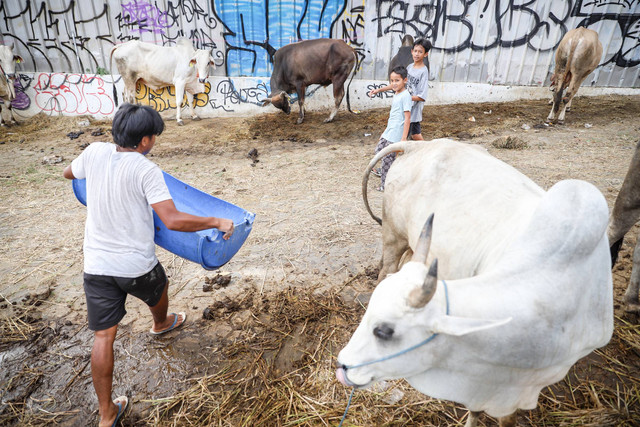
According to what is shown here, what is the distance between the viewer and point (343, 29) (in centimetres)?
945

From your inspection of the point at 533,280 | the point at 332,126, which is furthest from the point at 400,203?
the point at 332,126

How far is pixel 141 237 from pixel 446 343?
1.70 metres

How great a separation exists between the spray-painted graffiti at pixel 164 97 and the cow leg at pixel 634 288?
30.0ft

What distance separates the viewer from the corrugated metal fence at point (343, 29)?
353 inches

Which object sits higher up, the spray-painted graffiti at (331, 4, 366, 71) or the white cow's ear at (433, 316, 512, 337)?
the spray-painted graffiti at (331, 4, 366, 71)

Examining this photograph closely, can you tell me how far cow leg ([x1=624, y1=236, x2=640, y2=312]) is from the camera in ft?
9.23

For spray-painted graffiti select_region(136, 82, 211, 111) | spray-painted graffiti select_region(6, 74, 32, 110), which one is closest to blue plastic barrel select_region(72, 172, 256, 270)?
spray-painted graffiti select_region(136, 82, 211, 111)

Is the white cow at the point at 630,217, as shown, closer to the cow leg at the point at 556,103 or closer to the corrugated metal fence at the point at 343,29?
the cow leg at the point at 556,103

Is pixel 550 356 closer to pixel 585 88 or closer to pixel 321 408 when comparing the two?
pixel 321 408

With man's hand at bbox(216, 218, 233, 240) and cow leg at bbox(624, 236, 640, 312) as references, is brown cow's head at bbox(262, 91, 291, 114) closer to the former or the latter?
man's hand at bbox(216, 218, 233, 240)

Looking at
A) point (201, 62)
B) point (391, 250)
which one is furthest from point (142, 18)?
point (391, 250)

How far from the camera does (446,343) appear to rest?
139cm

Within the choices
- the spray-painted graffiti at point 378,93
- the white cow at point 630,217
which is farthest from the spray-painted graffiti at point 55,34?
the white cow at point 630,217

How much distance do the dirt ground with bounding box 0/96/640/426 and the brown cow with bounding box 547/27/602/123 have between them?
68.9 inches
